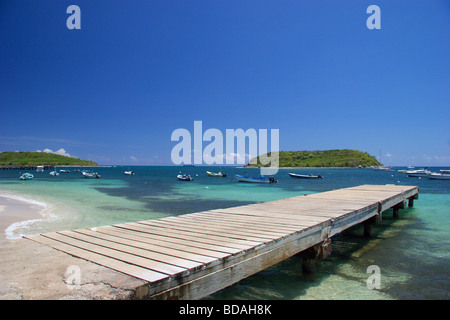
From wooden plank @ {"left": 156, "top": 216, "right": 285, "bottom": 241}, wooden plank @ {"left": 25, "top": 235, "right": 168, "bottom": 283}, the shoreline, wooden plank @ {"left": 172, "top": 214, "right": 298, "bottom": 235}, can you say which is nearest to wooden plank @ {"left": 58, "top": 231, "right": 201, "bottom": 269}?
wooden plank @ {"left": 25, "top": 235, "right": 168, "bottom": 283}

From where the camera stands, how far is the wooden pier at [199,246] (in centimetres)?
374

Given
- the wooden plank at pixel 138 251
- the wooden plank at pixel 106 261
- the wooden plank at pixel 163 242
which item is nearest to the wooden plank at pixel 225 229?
the wooden plank at pixel 163 242

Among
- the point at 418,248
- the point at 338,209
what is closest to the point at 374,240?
the point at 418,248

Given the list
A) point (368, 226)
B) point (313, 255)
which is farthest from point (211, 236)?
point (368, 226)

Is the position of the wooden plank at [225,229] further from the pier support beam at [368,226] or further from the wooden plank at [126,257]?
the pier support beam at [368,226]

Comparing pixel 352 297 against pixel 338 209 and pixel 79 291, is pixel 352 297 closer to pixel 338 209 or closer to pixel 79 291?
pixel 338 209

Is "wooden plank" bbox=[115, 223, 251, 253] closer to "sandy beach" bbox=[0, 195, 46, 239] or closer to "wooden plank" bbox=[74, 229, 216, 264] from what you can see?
"wooden plank" bbox=[74, 229, 216, 264]

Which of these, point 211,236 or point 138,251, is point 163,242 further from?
point 211,236

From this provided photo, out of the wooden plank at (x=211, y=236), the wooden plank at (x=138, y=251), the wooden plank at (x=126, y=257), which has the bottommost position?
the wooden plank at (x=211, y=236)
